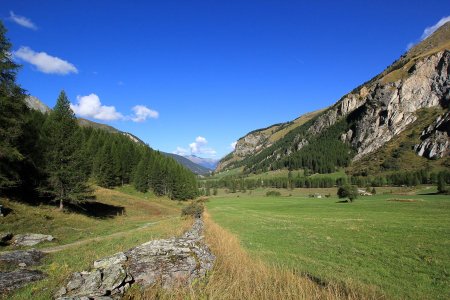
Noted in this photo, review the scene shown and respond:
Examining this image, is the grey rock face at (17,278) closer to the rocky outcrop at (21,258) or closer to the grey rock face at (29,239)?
the rocky outcrop at (21,258)

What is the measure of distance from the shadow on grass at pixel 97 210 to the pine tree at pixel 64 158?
3.74 meters

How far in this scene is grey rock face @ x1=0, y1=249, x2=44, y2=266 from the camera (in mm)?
16891

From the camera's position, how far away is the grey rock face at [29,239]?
79.6 feet

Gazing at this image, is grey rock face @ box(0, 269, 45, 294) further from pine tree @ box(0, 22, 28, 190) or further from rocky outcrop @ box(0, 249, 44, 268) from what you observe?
pine tree @ box(0, 22, 28, 190)

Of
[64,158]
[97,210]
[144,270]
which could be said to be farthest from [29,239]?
[97,210]

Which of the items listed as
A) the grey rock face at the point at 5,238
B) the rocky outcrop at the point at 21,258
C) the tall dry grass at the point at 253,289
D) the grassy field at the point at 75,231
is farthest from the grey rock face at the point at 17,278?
the grey rock face at the point at 5,238

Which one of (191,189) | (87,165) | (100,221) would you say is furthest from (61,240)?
(191,189)

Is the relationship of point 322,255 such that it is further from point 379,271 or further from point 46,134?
point 46,134

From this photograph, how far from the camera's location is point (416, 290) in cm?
1291

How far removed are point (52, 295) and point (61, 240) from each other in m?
22.2

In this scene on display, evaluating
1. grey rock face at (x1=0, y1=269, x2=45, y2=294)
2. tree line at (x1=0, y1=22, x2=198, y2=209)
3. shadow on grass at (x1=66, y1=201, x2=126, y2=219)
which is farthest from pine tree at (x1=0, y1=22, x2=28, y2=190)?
grey rock face at (x1=0, y1=269, x2=45, y2=294)

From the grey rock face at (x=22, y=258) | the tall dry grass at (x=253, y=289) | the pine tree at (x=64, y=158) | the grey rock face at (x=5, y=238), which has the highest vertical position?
the pine tree at (x=64, y=158)

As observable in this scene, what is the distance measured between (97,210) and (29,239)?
27.7m

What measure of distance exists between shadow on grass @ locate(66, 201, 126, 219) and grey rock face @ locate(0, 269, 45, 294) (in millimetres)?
34349
